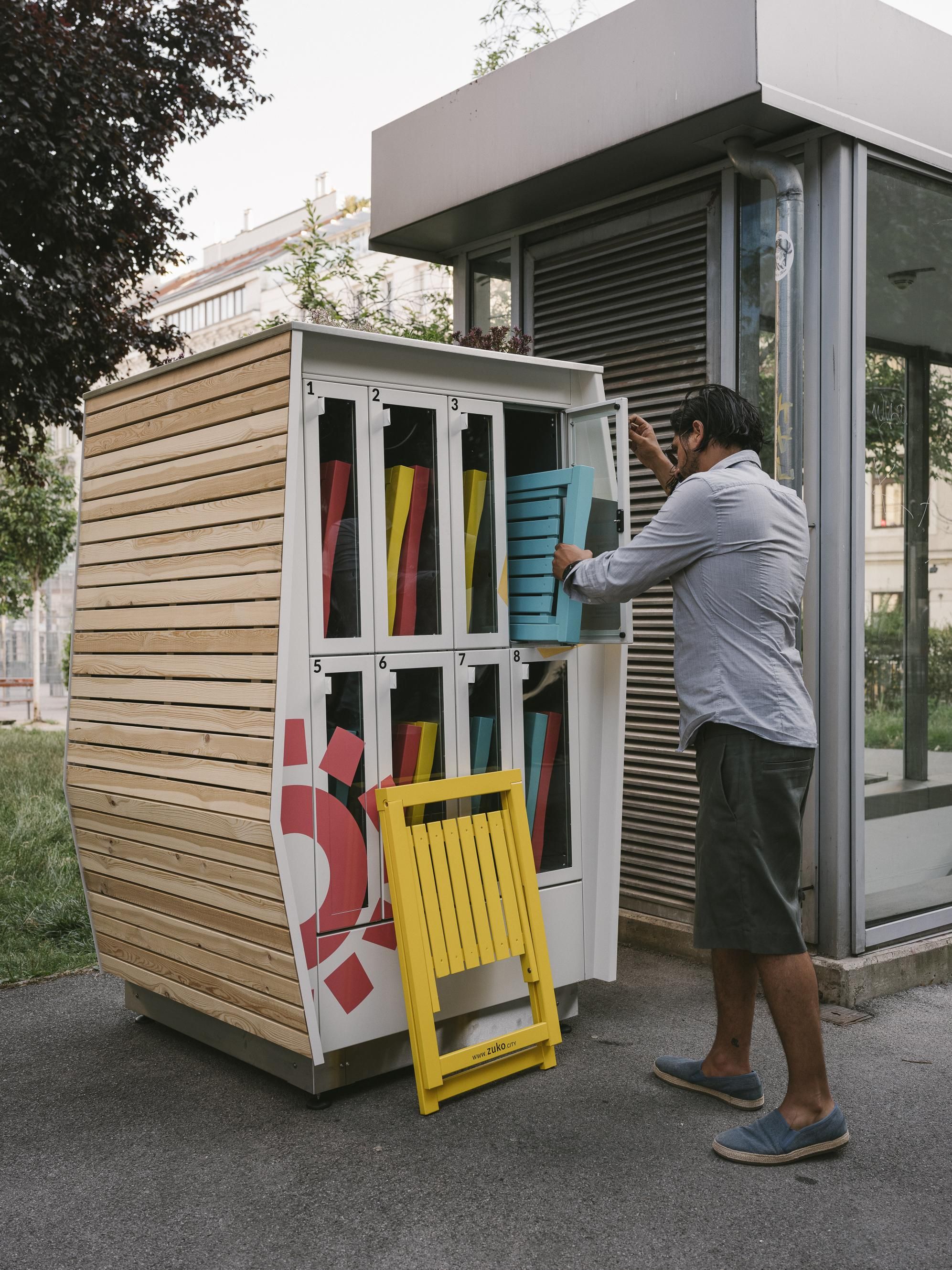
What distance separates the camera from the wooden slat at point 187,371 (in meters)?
3.63

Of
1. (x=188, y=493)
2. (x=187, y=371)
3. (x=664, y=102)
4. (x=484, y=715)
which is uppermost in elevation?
(x=664, y=102)

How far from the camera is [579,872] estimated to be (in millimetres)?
4402

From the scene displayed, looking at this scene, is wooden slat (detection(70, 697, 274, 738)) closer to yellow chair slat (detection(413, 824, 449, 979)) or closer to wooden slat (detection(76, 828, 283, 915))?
wooden slat (detection(76, 828, 283, 915))

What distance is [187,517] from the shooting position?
13.0 feet

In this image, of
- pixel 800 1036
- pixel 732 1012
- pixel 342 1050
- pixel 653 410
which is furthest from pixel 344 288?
pixel 800 1036

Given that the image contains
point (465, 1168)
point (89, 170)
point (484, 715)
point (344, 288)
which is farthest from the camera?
point (344, 288)

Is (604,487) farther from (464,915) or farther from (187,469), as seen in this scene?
(464,915)

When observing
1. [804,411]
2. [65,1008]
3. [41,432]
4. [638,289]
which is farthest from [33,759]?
[804,411]

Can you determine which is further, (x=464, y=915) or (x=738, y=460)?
(x=464, y=915)

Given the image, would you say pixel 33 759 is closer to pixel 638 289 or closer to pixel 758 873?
pixel 638 289

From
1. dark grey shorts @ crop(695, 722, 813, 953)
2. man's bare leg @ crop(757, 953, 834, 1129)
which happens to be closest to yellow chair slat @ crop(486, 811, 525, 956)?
dark grey shorts @ crop(695, 722, 813, 953)

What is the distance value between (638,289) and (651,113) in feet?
2.84

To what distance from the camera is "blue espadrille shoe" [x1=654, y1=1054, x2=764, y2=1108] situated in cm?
376

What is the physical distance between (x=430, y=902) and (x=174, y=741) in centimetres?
99
